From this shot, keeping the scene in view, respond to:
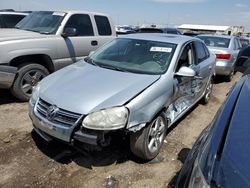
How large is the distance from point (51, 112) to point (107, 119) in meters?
0.70

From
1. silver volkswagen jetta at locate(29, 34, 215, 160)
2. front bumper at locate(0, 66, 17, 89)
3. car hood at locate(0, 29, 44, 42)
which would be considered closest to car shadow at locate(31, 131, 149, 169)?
silver volkswagen jetta at locate(29, 34, 215, 160)

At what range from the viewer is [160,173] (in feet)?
11.3

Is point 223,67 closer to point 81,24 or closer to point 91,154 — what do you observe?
point 81,24

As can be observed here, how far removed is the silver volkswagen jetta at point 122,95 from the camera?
3072 millimetres

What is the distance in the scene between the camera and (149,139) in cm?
359

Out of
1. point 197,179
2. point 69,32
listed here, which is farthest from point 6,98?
point 197,179

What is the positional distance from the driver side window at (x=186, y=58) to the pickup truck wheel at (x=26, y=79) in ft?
9.40

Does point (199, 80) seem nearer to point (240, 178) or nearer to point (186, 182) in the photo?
point (186, 182)

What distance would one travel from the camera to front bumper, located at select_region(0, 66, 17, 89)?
16.3 feet

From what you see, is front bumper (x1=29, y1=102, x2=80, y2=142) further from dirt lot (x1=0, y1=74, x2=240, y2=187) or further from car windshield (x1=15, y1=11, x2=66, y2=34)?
car windshield (x1=15, y1=11, x2=66, y2=34)

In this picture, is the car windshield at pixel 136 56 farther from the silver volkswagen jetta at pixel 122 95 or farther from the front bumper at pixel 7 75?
the front bumper at pixel 7 75

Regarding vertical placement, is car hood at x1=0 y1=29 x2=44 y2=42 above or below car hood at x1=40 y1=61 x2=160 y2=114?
above

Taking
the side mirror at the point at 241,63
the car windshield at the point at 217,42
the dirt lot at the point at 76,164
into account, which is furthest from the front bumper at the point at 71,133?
the car windshield at the point at 217,42

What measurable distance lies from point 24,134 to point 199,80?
3.20m
